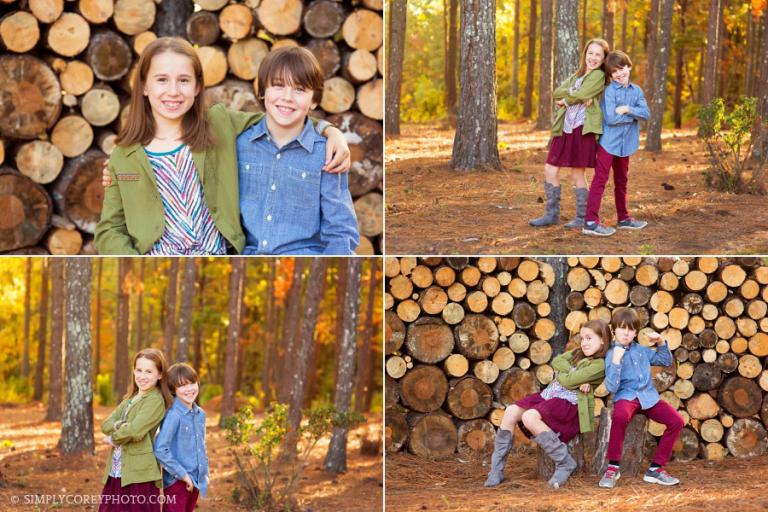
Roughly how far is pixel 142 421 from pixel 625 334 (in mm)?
2949

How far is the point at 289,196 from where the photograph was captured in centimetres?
394

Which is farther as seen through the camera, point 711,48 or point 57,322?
point 711,48

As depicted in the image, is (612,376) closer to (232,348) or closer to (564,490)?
(564,490)

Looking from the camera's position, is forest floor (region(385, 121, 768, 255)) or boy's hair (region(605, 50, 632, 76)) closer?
boy's hair (region(605, 50, 632, 76))

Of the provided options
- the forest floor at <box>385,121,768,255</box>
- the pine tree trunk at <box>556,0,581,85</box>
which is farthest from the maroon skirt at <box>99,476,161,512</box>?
the pine tree trunk at <box>556,0,581,85</box>

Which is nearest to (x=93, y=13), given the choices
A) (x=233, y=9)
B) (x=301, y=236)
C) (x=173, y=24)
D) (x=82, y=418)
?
(x=173, y=24)

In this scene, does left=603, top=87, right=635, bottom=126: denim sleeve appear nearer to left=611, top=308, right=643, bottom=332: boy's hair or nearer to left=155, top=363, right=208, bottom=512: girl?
left=611, top=308, right=643, bottom=332: boy's hair

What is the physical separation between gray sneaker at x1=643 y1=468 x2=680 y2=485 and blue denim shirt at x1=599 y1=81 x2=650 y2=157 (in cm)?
220

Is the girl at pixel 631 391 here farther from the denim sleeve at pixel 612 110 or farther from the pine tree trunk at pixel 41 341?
the pine tree trunk at pixel 41 341

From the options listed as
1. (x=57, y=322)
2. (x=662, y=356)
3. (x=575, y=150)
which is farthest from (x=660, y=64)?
(x=57, y=322)

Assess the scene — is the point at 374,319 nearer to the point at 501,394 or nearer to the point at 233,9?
the point at 501,394

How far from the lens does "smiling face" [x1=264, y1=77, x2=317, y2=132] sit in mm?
3834

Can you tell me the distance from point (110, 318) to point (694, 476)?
14946mm

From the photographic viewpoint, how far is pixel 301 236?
13.1ft
